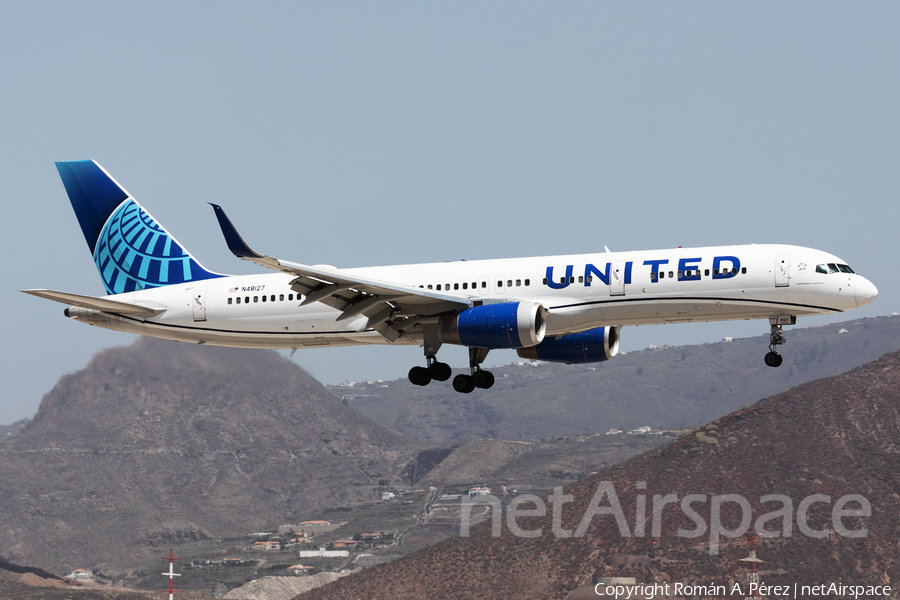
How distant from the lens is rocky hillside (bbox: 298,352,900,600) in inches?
5723

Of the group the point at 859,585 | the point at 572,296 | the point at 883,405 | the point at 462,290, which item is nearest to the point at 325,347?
the point at 462,290

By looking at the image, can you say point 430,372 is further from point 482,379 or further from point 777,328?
point 777,328

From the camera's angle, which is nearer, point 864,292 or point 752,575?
point 864,292

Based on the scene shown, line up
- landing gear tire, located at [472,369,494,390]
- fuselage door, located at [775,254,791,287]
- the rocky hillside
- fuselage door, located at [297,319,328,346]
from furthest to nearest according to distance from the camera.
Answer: the rocky hillside < fuselage door, located at [297,319,328,346] < landing gear tire, located at [472,369,494,390] < fuselage door, located at [775,254,791,287]

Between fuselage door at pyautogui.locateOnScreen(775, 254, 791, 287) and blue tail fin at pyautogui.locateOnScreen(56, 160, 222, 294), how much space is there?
2591 cm

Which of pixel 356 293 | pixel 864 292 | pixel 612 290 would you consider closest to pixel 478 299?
pixel 356 293

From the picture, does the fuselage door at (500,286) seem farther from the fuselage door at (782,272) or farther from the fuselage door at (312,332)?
the fuselage door at (782,272)

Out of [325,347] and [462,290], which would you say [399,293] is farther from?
[325,347]

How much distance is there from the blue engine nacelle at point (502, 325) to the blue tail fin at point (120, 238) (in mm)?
14892

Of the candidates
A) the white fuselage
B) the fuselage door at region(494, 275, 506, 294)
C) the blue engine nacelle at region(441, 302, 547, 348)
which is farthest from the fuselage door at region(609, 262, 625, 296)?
the fuselage door at region(494, 275, 506, 294)

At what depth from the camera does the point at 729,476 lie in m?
169

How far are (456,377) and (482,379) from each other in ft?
5.12

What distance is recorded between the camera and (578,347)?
51.7 metres

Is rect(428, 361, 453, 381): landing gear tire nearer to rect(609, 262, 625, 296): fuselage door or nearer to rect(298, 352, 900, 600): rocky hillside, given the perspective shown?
rect(609, 262, 625, 296): fuselage door
